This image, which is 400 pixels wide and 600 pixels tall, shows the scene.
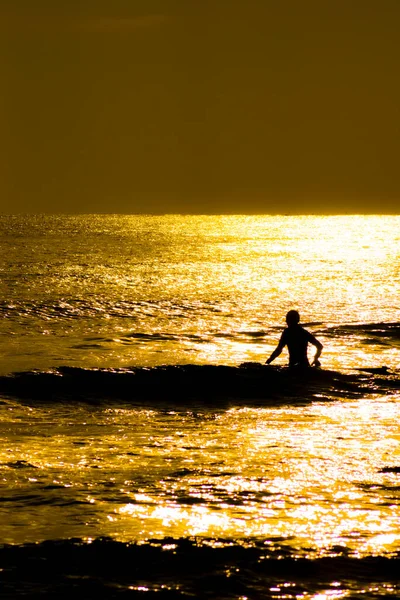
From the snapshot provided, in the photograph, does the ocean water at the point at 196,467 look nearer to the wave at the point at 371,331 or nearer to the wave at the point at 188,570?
the wave at the point at 188,570

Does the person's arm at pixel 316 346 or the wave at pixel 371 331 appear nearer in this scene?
the person's arm at pixel 316 346

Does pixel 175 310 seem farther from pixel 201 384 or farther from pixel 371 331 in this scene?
pixel 201 384

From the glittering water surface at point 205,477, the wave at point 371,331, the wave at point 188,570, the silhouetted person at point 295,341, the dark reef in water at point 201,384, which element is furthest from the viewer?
the wave at point 371,331

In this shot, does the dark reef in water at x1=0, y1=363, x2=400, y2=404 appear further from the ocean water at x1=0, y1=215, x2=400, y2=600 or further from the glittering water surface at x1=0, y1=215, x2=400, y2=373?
the glittering water surface at x1=0, y1=215, x2=400, y2=373

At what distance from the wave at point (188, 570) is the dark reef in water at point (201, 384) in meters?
9.49

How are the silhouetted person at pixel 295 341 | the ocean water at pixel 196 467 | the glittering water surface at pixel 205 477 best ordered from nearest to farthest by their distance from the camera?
1. the ocean water at pixel 196 467
2. the glittering water surface at pixel 205 477
3. the silhouetted person at pixel 295 341

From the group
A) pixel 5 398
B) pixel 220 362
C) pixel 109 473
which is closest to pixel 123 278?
pixel 220 362

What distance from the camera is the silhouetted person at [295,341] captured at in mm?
18592

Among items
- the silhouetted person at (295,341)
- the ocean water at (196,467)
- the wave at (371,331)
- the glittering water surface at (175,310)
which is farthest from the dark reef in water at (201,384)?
the wave at (371,331)

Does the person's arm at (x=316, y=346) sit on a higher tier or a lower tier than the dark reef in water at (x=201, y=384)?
higher

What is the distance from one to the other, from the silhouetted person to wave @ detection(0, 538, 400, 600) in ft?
32.3

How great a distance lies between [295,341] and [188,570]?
36.9ft

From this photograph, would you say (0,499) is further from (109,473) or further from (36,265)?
(36,265)

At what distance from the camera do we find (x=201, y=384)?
66.5ft
